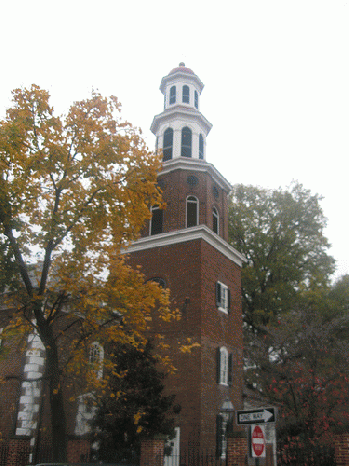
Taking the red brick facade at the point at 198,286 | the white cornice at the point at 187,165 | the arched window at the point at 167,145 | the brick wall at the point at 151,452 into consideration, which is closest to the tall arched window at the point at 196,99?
the arched window at the point at 167,145

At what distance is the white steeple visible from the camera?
25336mm

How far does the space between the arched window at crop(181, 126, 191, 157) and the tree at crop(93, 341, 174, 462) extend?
11907 mm

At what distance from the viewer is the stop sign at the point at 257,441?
9453 mm

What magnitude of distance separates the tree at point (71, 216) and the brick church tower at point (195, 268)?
663cm

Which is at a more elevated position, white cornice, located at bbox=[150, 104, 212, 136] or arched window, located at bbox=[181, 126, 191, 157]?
white cornice, located at bbox=[150, 104, 212, 136]

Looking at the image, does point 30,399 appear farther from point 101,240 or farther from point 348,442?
point 348,442

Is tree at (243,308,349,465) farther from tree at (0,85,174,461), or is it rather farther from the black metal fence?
tree at (0,85,174,461)

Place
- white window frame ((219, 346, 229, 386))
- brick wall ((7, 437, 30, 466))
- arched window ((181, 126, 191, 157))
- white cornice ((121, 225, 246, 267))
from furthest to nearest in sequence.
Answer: arched window ((181, 126, 191, 157)) → white cornice ((121, 225, 246, 267)) → white window frame ((219, 346, 229, 386)) → brick wall ((7, 437, 30, 466))

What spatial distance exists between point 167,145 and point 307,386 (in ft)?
47.3

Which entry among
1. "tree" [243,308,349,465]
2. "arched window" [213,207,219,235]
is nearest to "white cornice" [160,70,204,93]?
"arched window" [213,207,219,235]

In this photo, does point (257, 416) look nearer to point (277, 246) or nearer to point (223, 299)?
point (223, 299)

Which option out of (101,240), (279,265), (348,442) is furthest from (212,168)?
(348,442)

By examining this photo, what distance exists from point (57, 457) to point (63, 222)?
5552mm

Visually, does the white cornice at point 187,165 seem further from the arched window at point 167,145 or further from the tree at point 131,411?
the tree at point 131,411
